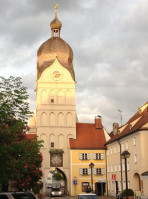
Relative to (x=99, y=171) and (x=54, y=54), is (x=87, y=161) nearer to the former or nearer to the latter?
(x=99, y=171)

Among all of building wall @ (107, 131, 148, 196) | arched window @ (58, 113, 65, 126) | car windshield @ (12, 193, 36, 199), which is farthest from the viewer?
arched window @ (58, 113, 65, 126)

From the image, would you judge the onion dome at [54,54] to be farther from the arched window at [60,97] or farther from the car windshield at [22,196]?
the car windshield at [22,196]

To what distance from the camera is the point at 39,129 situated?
218 feet

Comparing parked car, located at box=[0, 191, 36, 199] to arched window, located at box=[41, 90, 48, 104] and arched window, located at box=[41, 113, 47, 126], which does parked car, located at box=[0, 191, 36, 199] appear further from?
arched window, located at box=[41, 90, 48, 104]

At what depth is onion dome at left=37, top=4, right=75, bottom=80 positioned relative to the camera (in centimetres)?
7148

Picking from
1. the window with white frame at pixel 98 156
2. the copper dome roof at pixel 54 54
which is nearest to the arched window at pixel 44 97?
the copper dome roof at pixel 54 54

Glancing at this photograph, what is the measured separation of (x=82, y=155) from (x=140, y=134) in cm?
2097

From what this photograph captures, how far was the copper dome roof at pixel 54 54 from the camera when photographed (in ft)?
235

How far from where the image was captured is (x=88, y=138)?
67938mm

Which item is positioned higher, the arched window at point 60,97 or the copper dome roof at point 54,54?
the copper dome roof at point 54,54

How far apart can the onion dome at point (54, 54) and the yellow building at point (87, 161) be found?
43.3ft

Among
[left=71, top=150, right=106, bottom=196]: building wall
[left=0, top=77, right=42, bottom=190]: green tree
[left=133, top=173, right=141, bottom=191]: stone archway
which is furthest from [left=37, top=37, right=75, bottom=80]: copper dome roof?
[left=0, top=77, right=42, bottom=190]: green tree

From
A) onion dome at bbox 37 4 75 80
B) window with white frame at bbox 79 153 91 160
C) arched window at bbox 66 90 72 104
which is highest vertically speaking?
onion dome at bbox 37 4 75 80

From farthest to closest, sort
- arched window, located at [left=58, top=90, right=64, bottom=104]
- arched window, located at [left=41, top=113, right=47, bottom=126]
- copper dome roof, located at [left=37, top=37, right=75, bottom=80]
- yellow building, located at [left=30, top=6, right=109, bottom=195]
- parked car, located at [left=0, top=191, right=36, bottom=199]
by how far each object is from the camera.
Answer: copper dome roof, located at [left=37, top=37, right=75, bottom=80] < arched window, located at [left=58, top=90, right=64, bottom=104] < arched window, located at [left=41, top=113, right=47, bottom=126] < yellow building, located at [left=30, top=6, right=109, bottom=195] < parked car, located at [left=0, top=191, right=36, bottom=199]
